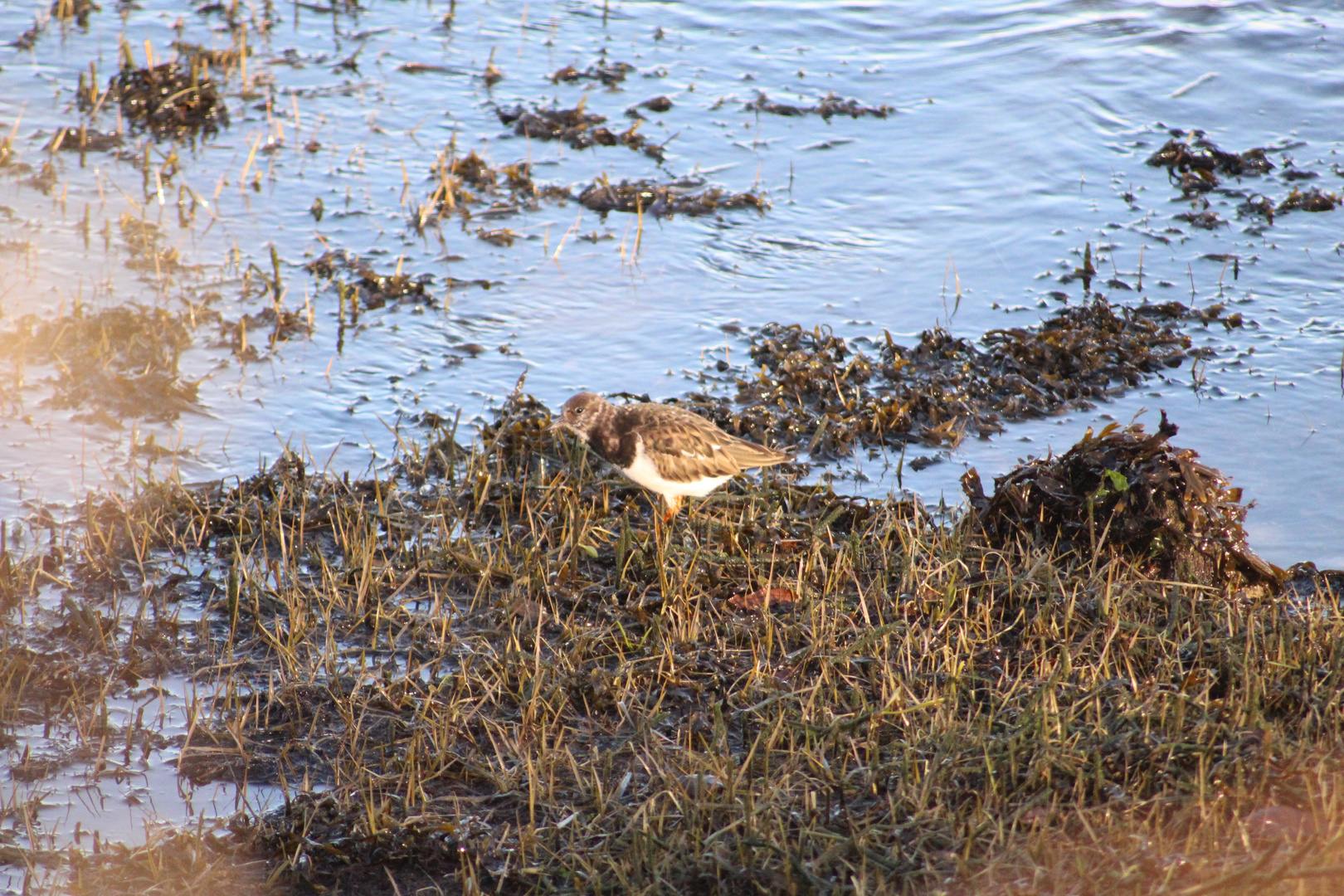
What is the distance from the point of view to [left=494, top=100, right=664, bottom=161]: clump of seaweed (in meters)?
11.1

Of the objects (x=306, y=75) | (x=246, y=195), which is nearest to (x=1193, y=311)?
(x=246, y=195)

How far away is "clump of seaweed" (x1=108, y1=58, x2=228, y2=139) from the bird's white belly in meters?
6.54

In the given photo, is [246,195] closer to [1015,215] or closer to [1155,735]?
[1015,215]

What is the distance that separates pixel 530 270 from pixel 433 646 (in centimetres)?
437

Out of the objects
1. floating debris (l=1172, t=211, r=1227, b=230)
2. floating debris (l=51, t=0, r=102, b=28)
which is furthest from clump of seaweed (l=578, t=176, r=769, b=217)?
floating debris (l=51, t=0, r=102, b=28)

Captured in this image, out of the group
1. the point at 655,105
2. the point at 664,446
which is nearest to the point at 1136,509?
the point at 664,446

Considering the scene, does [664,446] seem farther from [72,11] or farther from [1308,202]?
[72,11]

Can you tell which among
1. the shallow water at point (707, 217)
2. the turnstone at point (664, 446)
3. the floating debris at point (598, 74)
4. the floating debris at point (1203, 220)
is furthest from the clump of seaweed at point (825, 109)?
the turnstone at point (664, 446)

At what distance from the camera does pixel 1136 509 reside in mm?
6113

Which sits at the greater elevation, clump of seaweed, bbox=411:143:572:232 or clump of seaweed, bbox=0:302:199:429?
clump of seaweed, bbox=411:143:572:232

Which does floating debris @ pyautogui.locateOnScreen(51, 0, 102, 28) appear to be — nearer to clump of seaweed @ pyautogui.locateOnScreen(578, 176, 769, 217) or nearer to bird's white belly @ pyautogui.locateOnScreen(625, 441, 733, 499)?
clump of seaweed @ pyautogui.locateOnScreen(578, 176, 769, 217)

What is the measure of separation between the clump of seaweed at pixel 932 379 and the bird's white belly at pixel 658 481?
1.04 meters

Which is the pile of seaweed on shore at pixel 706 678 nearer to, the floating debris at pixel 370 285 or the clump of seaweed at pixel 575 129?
the floating debris at pixel 370 285

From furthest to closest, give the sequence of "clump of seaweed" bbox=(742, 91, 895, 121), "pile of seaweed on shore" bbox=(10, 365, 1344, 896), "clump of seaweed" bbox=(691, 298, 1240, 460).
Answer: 1. "clump of seaweed" bbox=(742, 91, 895, 121)
2. "clump of seaweed" bbox=(691, 298, 1240, 460)
3. "pile of seaweed on shore" bbox=(10, 365, 1344, 896)
